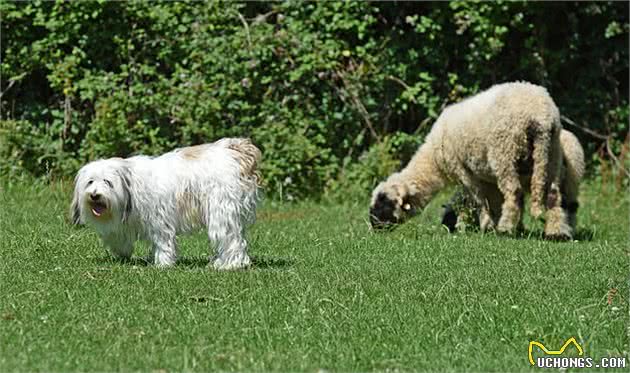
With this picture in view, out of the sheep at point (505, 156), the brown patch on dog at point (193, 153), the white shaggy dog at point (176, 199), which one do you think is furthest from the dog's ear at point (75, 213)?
the sheep at point (505, 156)

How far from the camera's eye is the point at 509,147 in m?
12.7

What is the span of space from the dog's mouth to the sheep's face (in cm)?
485

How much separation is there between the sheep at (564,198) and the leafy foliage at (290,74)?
3617 millimetres

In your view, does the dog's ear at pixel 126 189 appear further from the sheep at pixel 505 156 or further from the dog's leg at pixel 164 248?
the sheep at pixel 505 156

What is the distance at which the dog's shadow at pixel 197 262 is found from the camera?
31.2 feet

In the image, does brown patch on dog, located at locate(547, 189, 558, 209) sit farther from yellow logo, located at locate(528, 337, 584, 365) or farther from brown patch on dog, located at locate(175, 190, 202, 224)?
yellow logo, located at locate(528, 337, 584, 365)

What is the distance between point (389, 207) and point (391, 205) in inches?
1.6

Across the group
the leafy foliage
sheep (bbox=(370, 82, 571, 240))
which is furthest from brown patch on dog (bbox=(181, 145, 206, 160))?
the leafy foliage

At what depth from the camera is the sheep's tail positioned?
41.6 feet

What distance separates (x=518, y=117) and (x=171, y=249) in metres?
4.87

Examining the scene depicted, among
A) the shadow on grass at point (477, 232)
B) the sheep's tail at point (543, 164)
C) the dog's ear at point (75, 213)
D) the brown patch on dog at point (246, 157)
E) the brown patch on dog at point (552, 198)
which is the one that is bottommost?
the shadow on grass at point (477, 232)

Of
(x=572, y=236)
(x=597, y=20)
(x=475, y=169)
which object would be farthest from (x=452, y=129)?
(x=597, y=20)

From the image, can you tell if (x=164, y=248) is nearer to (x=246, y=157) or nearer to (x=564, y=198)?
(x=246, y=157)

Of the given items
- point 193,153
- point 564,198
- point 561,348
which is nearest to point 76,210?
point 193,153
